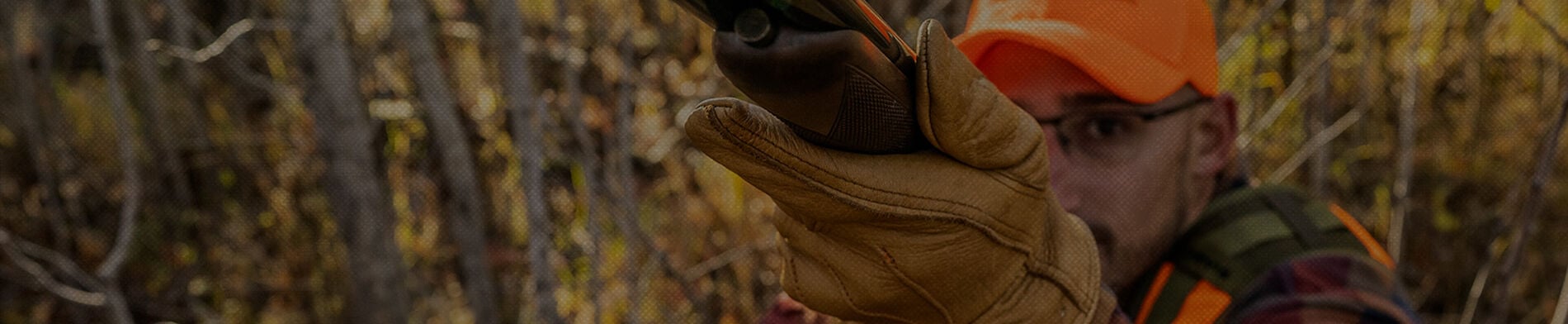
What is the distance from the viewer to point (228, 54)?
7.43ft

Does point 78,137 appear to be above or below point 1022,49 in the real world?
below

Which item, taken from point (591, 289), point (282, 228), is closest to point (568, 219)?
point (591, 289)

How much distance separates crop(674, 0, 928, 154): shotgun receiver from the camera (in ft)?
1.80

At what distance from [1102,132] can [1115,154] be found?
0.07 ft

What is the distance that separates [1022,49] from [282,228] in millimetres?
2651

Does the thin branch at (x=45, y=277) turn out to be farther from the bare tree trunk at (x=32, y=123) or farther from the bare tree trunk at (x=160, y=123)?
the bare tree trunk at (x=160, y=123)

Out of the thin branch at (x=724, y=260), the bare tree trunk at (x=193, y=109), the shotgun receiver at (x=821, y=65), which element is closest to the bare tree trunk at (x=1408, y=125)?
the thin branch at (x=724, y=260)

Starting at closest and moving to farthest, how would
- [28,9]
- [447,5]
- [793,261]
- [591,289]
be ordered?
[793,261]
[591,289]
[447,5]
[28,9]

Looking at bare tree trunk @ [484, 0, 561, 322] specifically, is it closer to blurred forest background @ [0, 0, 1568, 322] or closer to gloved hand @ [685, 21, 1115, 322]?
blurred forest background @ [0, 0, 1568, 322]

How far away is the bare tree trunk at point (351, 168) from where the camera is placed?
1.90m

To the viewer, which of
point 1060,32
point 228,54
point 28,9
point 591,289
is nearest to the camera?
point 1060,32

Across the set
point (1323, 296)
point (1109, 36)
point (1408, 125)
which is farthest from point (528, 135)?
point (1408, 125)

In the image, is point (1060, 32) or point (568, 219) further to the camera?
point (568, 219)

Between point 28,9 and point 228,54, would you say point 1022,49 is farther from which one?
point 28,9
